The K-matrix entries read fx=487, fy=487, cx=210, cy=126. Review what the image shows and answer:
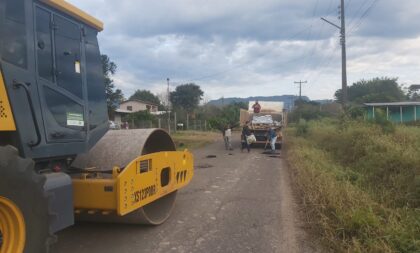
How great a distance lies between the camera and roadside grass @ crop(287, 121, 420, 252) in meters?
6.19

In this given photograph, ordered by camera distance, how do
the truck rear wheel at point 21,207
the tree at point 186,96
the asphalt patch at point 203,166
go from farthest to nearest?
the tree at point 186,96, the asphalt patch at point 203,166, the truck rear wheel at point 21,207

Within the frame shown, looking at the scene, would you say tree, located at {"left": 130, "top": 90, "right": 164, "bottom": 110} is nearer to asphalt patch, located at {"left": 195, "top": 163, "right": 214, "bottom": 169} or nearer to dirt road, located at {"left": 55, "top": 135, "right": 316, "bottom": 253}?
asphalt patch, located at {"left": 195, "top": 163, "right": 214, "bottom": 169}

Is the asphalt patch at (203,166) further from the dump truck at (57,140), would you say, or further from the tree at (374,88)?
the tree at (374,88)

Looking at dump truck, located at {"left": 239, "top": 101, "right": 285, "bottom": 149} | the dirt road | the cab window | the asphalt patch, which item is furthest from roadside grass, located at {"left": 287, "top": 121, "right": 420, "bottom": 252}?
dump truck, located at {"left": 239, "top": 101, "right": 285, "bottom": 149}

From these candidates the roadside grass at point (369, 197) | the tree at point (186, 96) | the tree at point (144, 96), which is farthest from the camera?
the tree at point (144, 96)

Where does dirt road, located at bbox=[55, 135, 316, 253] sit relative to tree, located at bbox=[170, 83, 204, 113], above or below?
below

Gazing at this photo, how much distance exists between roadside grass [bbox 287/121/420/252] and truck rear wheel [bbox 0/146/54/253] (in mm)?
3641

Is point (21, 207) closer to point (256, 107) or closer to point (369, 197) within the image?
point (369, 197)

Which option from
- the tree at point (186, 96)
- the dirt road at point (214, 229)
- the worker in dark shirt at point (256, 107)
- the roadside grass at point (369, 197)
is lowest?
the dirt road at point (214, 229)

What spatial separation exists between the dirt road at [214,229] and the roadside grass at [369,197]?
45 centimetres

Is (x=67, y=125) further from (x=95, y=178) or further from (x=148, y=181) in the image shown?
(x=148, y=181)

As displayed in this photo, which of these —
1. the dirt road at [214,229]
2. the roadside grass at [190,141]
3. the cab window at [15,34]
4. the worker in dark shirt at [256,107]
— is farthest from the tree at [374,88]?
the cab window at [15,34]

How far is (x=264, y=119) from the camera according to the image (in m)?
26.5

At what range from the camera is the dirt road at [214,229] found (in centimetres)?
626
